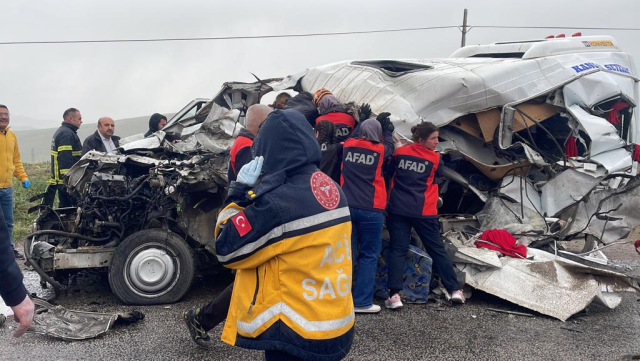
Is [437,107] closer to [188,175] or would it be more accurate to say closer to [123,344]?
[188,175]

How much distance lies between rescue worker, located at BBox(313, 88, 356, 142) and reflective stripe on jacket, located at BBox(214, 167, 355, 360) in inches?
126

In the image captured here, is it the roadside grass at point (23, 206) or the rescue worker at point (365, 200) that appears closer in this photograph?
the rescue worker at point (365, 200)

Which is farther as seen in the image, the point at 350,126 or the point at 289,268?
the point at 350,126

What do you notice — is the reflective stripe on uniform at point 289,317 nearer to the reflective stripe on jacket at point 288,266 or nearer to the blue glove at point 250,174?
the reflective stripe on jacket at point 288,266

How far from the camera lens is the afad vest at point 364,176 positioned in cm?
498

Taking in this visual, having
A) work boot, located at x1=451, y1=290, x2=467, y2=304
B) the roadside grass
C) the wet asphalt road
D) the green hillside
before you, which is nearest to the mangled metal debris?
the wet asphalt road

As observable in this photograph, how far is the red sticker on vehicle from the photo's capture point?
2.47 m

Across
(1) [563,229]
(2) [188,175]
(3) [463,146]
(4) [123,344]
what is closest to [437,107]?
(3) [463,146]

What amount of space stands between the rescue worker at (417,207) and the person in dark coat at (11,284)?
3.60m

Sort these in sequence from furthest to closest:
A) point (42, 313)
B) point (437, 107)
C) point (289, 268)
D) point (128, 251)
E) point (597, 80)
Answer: point (597, 80) → point (437, 107) → point (128, 251) → point (42, 313) → point (289, 268)

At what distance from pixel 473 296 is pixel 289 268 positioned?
3.60 m

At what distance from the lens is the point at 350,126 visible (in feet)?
18.7

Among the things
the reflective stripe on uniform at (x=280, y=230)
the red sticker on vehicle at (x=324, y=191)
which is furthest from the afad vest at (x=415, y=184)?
the reflective stripe on uniform at (x=280, y=230)

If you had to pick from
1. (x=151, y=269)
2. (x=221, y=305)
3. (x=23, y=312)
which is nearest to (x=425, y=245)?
(x=221, y=305)
